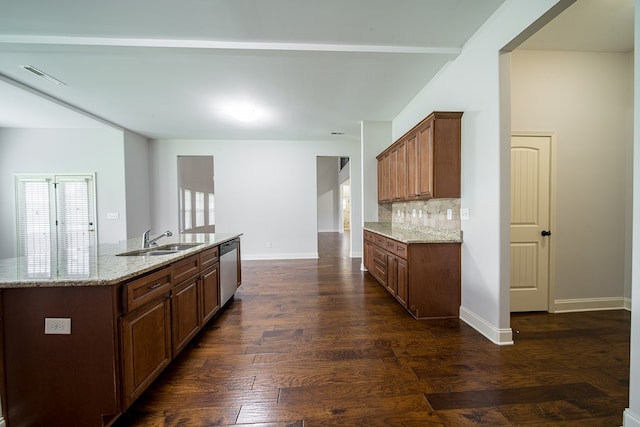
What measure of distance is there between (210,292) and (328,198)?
35.7ft

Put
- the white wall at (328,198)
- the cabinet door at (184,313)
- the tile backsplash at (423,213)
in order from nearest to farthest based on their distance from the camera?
the cabinet door at (184,313) → the tile backsplash at (423,213) → the white wall at (328,198)

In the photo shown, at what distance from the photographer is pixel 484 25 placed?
2.30 meters

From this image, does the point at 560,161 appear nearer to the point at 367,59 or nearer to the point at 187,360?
the point at 367,59

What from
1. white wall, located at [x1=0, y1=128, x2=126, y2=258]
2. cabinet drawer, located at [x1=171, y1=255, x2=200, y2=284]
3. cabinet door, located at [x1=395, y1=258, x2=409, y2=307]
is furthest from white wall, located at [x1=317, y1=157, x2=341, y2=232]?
cabinet drawer, located at [x1=171, y1=255, x2=200, y2=284]

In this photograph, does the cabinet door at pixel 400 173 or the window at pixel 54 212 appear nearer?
the cabinet door at pixel 400 173

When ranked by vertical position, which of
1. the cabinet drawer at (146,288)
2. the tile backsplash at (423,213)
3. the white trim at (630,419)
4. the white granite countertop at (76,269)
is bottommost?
the white trim at (630,419)

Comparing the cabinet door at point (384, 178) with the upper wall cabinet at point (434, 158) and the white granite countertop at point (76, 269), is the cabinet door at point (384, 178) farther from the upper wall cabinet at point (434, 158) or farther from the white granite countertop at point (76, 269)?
the white granite countertop at point (76, 269)

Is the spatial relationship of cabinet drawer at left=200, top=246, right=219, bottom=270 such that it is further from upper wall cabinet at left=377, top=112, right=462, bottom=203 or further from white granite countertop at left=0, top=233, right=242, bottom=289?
upper wall cabinet at left=377, top=112, right=462, bottom=203

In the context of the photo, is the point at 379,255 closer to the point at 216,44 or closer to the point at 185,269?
the point at 185,269

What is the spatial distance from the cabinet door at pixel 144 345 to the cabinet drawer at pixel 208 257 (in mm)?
655

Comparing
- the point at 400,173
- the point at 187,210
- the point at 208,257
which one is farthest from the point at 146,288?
the point at 187,210

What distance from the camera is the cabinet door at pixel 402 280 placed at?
9.00ft

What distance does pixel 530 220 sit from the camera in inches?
108

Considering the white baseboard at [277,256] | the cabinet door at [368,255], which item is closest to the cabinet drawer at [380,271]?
the cabinet door at [368,255]
